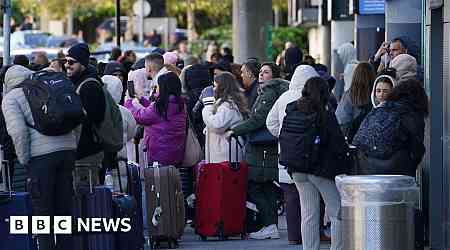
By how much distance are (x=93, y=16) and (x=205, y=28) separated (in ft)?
27.7

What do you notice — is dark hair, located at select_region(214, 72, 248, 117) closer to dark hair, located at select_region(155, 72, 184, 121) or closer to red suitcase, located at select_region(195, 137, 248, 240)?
dark hair, located at select_region(155, 72, 184, 121)

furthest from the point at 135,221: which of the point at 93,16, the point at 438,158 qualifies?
the point at 93,16

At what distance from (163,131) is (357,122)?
212 centimetres

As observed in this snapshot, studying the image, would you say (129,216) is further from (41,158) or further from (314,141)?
(314,141)

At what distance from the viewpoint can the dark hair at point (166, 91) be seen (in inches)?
564

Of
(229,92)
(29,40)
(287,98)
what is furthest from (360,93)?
(29,40)

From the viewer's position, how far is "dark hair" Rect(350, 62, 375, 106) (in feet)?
Result: 45.6

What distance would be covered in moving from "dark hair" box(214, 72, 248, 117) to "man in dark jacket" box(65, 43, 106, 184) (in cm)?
238

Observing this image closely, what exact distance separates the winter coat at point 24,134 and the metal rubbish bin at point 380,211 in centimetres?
237

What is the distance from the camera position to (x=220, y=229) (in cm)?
1463

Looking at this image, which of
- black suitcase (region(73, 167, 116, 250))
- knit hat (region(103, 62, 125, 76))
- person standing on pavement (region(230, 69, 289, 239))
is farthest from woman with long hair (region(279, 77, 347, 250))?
knit hat (region(103, 62, 125, 76))

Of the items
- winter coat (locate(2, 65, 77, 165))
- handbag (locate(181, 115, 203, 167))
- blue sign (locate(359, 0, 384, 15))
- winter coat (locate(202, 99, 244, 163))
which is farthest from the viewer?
blue sign (locate(359, 0, 384, 15))

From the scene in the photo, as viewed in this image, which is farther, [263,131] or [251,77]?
[251,77]

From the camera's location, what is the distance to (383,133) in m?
11.8
